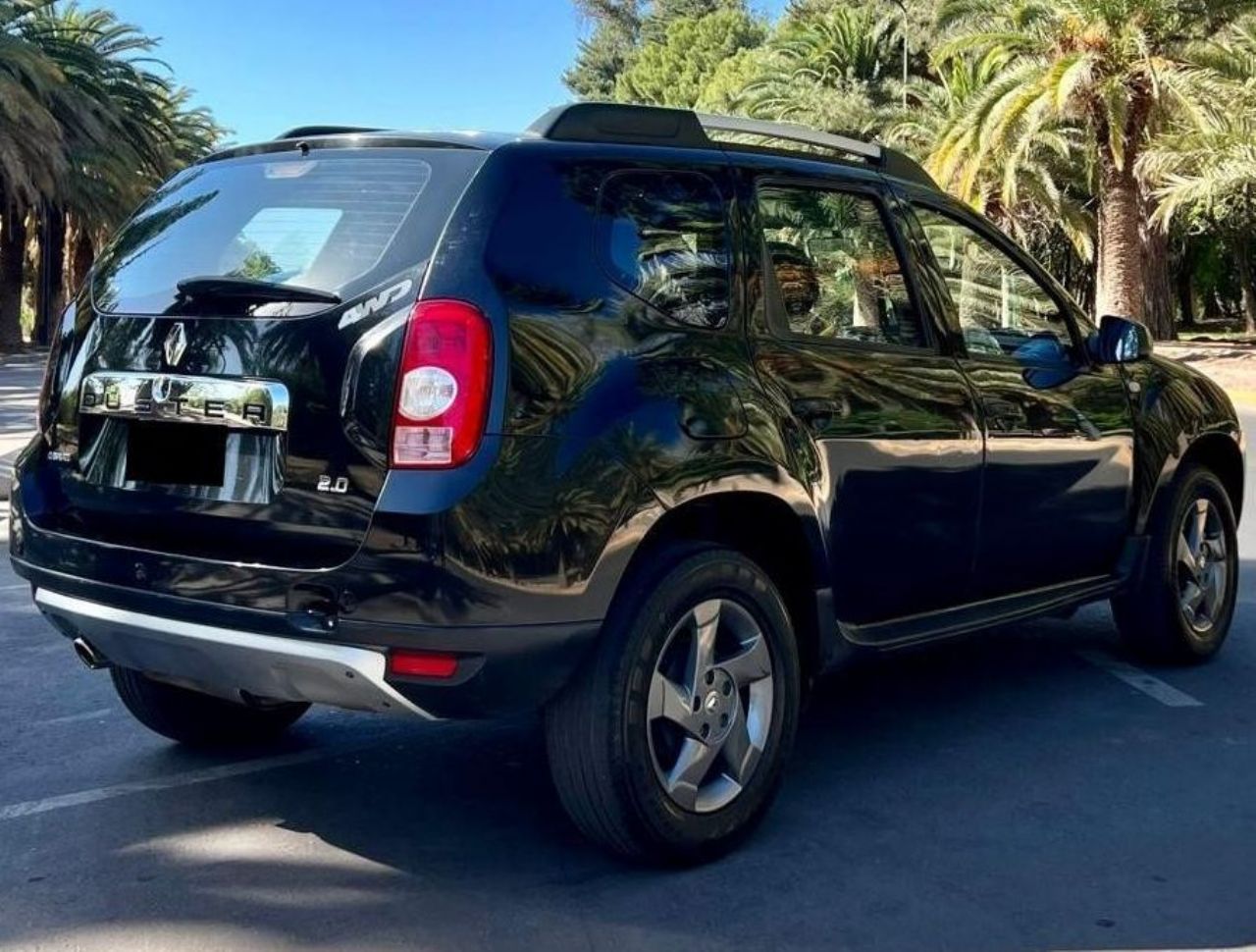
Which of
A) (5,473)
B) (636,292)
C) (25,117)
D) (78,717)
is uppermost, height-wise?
(25,117)

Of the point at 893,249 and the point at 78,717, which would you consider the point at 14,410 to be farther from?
the point at 893,249

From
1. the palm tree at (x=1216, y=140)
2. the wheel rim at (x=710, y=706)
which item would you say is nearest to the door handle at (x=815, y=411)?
the wheel rim at (x=710, y=706)

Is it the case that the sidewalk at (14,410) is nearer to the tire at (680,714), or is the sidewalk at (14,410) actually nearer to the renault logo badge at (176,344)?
the renault logo badge at (176,344)

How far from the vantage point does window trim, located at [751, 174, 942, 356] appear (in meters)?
4.34

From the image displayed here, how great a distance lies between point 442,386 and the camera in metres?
3.53

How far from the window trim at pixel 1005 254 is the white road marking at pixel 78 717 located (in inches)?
130

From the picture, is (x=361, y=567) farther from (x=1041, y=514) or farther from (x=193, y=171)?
(x=1041, y=514)

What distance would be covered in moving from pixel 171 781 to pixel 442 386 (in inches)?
76.2

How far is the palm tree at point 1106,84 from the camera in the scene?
2345 cm

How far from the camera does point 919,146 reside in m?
35.2

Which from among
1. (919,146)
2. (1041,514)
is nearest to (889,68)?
→ (919,146)

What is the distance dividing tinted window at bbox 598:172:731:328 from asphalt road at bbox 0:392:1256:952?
1.50 metres

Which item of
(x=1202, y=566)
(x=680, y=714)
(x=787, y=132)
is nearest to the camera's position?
(x=680, y=714)

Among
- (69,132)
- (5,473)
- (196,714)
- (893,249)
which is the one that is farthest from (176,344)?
(69,132)
